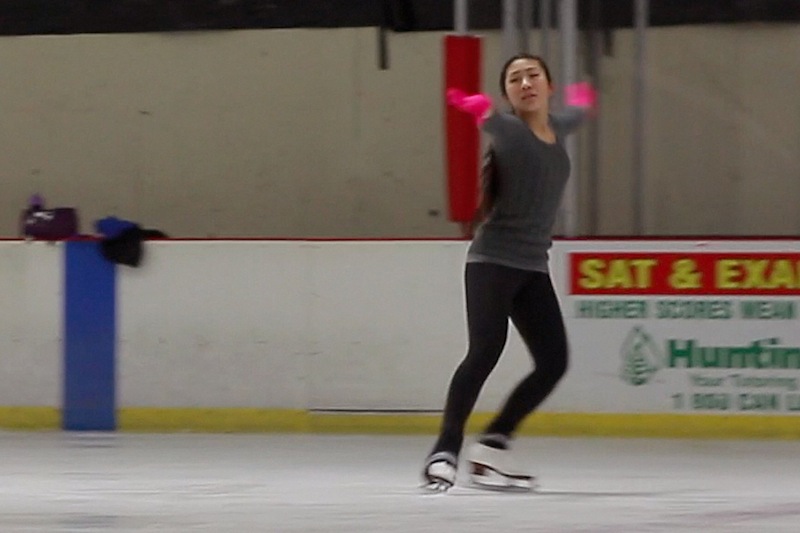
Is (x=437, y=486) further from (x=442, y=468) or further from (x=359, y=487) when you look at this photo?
(x=359, y=487)

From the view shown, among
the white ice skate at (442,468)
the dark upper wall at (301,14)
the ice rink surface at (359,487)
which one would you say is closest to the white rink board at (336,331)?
the ice rink surface at (359,487)

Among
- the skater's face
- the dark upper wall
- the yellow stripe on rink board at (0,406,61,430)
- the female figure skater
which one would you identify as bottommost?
the yellow stripe on rink board at (0,406,61,430)

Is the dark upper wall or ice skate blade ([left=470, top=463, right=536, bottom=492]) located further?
the dark upper wall

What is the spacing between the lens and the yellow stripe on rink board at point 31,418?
8.10 meters

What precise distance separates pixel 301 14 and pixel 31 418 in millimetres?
3963

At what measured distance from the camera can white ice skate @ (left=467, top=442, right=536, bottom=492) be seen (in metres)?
5.61

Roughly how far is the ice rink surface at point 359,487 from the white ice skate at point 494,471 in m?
0.06

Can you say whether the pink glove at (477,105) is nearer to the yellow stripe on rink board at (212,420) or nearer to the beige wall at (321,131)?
the yellow stripe on rink board at (212,420)

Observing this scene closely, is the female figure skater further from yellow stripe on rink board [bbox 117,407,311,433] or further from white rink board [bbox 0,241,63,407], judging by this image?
white rink board [bbox 0,241,63,407]

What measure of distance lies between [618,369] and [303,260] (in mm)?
1488

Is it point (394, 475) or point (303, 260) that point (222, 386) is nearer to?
point (303, 260)

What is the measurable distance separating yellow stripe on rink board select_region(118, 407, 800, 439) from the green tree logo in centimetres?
17

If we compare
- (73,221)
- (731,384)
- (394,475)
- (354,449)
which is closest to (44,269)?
(73,221)

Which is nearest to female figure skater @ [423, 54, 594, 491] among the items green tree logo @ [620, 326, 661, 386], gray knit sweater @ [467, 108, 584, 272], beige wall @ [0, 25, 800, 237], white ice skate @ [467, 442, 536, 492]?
gray knit sweater @ [467, 108, 584, 272]
